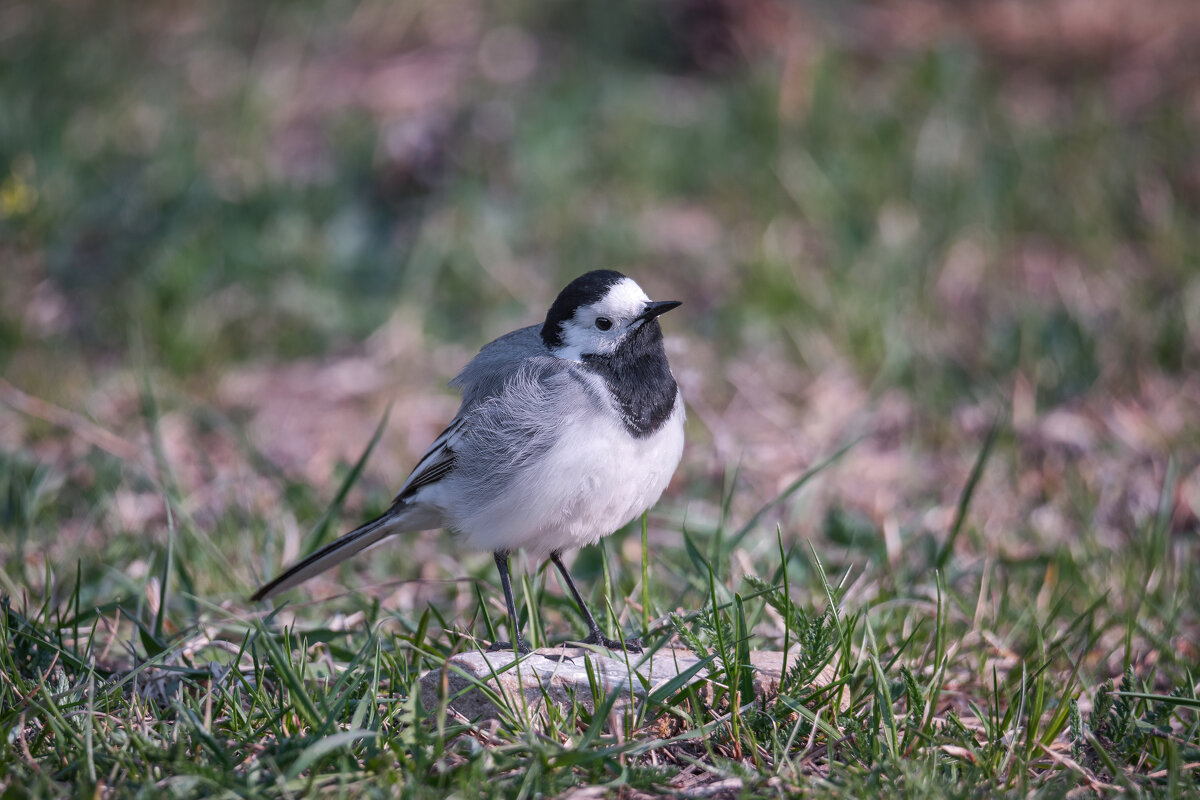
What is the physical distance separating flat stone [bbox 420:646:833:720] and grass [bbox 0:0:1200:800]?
0.07 meters

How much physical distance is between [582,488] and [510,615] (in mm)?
457

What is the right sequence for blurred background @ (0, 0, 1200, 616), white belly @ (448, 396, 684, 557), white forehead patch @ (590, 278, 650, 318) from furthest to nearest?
blurred background @ (0, 0, 1200, 616) → white forehead patch @ (590, 278, 650, 318) → white belly @ (448, 396, 684, 557)

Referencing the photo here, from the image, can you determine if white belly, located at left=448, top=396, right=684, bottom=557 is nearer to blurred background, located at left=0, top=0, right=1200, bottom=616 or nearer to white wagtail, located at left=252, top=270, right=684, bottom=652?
white wagtail, located at left=252, top=270, right=684, bottom=652

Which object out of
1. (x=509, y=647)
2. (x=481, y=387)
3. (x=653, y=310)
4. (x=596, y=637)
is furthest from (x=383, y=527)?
(x=653, y=310)

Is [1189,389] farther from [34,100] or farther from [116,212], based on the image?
[34,100]

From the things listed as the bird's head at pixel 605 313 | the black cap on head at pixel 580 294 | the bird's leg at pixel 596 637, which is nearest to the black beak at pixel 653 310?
the bird's head at pixel 605 313

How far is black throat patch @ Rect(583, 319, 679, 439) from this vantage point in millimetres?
3719

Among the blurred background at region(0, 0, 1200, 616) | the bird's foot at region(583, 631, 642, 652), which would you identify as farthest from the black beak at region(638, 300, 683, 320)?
the bird's foot at region(583, 631, 642, 652)

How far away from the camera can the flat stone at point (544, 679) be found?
305 centimetres

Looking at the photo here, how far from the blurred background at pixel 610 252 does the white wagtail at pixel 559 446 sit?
23.1 inches

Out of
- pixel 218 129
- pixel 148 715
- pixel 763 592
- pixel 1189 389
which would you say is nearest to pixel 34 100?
pixel 218 129

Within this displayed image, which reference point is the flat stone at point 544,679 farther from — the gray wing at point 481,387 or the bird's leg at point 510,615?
the gray wing at point 481,387

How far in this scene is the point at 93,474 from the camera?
5148 mm

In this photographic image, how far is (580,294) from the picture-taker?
3.86 metres
